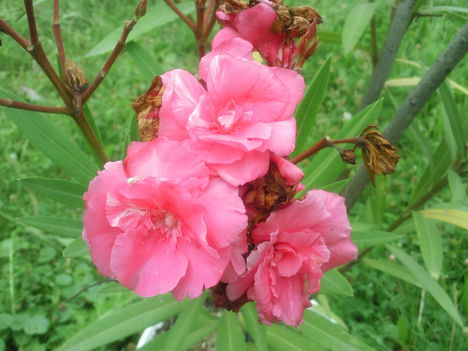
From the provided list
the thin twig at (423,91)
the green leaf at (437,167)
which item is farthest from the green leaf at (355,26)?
the green leaf at (437,167)

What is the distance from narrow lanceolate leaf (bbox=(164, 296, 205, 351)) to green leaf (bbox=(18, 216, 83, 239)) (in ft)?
0.89

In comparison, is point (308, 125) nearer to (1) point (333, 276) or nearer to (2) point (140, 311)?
(1) point (333, 276)

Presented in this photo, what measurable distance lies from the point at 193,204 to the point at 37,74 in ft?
7.72

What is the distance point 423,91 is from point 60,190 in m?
0.75

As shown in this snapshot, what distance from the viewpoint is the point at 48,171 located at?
7.52ft

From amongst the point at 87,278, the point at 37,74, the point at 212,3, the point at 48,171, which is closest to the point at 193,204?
the point at 212,3

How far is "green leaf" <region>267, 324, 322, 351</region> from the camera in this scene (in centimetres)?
115

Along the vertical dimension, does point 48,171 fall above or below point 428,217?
below

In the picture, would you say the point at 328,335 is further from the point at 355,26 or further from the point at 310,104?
the point at 355,26

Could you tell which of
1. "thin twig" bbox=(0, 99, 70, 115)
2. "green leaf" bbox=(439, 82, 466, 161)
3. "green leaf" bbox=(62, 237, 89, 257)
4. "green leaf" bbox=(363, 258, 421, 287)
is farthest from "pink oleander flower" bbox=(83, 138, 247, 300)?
"green leaf" bbox=(363, 258, 421, 287)

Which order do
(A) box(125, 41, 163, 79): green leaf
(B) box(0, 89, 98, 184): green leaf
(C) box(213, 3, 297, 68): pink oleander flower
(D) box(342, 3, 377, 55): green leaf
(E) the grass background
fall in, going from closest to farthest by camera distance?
1. (C) box(213, 3, 297, 68): pink oleander flower
2. (B) box(0, 89, 98, 184): green leaf
3. (A) box(125, 41, 163, 79): green leaf
4. (D) box(342, 3, 377, 55): green leaf
5. (E) the grass background

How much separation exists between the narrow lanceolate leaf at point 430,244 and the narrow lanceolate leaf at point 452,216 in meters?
0.03

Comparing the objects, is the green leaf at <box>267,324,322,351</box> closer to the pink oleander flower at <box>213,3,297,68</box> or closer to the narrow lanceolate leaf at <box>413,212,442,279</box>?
the narrow lanceolate leaf at <box>413,212,442,279</box>

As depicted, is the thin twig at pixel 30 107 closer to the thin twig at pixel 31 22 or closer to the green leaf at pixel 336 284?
the thin twig at pixel 31 22
